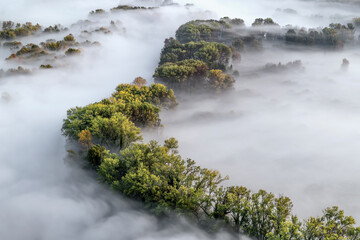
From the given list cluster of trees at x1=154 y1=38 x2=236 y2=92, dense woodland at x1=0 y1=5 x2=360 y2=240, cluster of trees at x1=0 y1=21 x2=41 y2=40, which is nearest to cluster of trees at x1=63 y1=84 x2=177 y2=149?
dense woodland at x1=0 y1=5 x2=360 y2=240

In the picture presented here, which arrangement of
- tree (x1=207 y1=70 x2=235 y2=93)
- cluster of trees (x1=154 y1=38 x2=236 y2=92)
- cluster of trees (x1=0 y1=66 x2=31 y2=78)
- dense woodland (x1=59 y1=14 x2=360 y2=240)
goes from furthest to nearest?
cluster of trees (x1=0 y1=66 x2=31 y2=78), tree (x1=207 y1=70 x2=235 y2=93), cluster of trees (x1=154 y1=38 x2=236 y2=92), dense woodland (x1=59 y1=14 x2=360 y2=240)

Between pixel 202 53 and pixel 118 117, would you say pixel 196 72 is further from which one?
pixel 118 117

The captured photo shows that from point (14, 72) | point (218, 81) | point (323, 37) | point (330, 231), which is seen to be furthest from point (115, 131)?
point (323, 37)

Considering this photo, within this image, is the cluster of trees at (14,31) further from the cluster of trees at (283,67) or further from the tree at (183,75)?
the cluster of trees at (283,67)

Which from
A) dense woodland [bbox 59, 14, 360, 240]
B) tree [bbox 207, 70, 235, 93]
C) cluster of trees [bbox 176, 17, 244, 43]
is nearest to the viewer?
dense woodland [bbox 59, 14, 360, 240]

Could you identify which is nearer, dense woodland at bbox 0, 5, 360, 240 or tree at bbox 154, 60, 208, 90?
dense woodland at bbox 0, 5, 360, 240

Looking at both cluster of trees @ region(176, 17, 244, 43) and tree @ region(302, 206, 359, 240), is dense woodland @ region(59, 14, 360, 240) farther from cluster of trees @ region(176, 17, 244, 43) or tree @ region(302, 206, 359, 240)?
cluster of trees @ region(176, 17, 244, 43)

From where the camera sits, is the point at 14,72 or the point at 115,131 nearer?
the point at 115,131

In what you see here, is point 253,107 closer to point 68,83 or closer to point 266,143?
point 266,143

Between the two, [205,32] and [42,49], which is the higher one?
[205,32]

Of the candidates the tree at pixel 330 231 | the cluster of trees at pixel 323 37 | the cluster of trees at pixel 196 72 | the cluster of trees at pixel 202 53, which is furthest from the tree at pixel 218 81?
the cluster of trees at pixel 323 37
